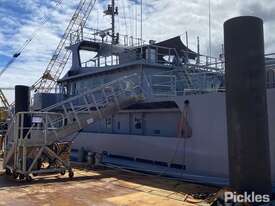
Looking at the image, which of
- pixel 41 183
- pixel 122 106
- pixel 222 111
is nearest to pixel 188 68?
pixel 122 106

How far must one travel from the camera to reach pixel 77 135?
18.8 metres

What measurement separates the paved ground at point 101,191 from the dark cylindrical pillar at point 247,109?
5.34 feet

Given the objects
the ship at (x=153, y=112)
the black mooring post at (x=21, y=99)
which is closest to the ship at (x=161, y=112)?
the ship at (x=153, y=112)

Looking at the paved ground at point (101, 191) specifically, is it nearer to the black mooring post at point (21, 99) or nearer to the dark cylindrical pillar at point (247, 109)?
the dark cylindrical pillar at point (247, 109)

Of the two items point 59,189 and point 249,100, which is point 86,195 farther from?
point 249,100

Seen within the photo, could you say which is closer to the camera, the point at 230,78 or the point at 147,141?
the point at 230,78

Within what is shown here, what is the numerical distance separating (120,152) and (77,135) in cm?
403

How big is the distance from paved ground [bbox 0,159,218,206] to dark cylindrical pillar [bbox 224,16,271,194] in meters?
1.63

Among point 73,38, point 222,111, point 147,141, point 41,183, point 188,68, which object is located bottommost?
point 41,183

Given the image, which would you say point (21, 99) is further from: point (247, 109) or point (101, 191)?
point (247, 109)

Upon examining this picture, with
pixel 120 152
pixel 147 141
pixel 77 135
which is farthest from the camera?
pixel 77 135

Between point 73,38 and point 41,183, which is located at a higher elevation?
point 73,38

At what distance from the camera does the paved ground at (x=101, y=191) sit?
8.55 meters

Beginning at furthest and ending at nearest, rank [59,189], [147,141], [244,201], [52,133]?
[147,141] → [52,133] → [59,189] → [244,201]
